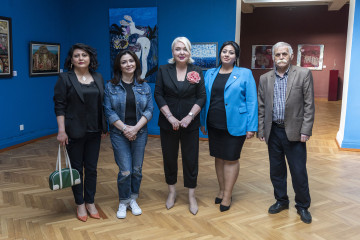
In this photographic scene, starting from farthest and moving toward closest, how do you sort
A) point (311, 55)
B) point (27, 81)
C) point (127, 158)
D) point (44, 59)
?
point (311, 55) → point (44, 59) → point (27, 81) → point (127, 158)

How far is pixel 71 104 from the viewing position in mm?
3176

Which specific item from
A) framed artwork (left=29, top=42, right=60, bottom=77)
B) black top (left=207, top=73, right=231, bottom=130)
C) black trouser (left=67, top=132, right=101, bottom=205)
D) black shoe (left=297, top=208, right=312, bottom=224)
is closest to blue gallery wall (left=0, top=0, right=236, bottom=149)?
framed artwork (left=29, top=42, right=60, bottom=77)

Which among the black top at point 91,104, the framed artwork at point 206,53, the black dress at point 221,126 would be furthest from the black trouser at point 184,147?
the framed artwork at point 206,53

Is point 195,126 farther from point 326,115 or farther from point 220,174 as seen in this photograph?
point 326,115

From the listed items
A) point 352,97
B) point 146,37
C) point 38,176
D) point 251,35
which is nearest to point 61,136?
point 38,176

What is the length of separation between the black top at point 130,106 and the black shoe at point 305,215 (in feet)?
6.15

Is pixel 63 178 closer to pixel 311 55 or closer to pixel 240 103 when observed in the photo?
pixel 240 103

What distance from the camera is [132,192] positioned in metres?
3.76

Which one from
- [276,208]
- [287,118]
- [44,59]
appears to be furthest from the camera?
[44,59]

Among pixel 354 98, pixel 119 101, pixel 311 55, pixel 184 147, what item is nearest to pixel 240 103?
pixel 184 147

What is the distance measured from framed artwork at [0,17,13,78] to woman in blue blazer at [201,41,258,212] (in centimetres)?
430

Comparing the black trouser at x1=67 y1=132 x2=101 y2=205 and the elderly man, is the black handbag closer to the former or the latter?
the black trouser at x1=67 y1=132 x2=101 y2=205

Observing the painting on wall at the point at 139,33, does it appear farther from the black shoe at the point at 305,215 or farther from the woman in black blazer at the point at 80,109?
the black shoe at the point at 305,215

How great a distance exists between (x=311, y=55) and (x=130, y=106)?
13172 millimetres
